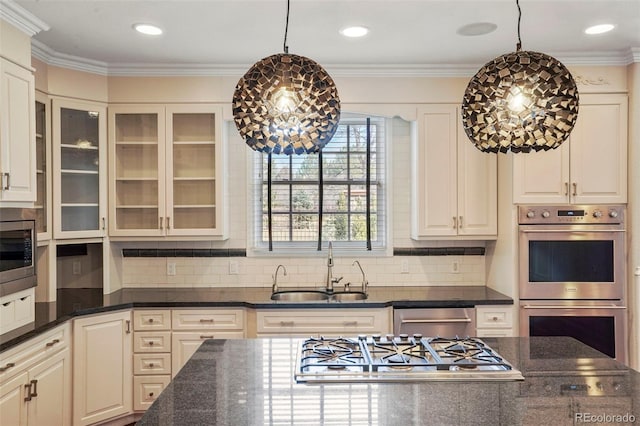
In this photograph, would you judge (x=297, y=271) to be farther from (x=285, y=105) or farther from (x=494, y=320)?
(x=285, y=105)

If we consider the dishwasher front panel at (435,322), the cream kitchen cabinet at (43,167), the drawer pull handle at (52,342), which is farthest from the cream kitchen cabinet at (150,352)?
the dishwasher front panel at (435,322)

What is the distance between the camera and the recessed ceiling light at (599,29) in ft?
9.89

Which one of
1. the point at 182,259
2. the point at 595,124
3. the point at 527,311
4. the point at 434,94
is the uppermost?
the point at 434,94

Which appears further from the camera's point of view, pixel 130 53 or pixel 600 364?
pixel 130 53

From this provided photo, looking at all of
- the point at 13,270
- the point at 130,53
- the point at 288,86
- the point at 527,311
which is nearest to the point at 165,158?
the point at 130,53

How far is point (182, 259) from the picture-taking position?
161 inches

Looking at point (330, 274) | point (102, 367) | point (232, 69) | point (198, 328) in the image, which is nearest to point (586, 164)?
point (330, 274)

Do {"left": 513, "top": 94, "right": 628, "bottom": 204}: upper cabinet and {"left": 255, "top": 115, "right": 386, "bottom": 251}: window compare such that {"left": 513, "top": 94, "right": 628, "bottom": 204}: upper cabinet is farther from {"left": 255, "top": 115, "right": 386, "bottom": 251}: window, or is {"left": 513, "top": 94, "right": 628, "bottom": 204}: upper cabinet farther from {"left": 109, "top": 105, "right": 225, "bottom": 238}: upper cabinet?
{"left": 109, "top": 105, "right": 225, "bottom": 238}: upper cabinet

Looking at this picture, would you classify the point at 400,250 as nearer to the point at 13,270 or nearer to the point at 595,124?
the point at 595,124

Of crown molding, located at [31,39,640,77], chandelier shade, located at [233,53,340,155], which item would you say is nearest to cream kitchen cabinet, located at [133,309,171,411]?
crown molding, located at [31,39,640,77]

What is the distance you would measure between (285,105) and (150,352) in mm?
2613

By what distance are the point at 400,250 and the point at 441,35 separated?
170 cm

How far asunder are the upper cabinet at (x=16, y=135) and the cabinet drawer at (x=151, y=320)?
1.05 meters

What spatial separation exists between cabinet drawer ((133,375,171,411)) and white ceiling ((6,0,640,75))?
2.20 meters
